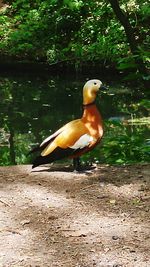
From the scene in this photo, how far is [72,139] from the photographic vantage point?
474 cm

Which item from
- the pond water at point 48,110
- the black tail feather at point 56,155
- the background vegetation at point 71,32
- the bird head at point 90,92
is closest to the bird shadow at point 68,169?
the black tail feather at point 56,155

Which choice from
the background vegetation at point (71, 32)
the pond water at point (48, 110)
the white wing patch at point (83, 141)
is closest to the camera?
the white wing patch at point (83, 141)

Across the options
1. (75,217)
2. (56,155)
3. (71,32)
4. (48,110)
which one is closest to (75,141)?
(56,155)

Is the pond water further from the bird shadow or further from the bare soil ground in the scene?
the bare soil ground

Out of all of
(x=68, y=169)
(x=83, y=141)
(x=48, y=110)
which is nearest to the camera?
(x=83, y=141)

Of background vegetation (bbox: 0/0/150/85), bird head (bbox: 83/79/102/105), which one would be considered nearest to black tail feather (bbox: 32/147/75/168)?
bird head (bbox: 83/79/102/105)

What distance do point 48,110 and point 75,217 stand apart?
26.3ft

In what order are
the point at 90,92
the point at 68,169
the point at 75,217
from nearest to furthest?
1. the point at 75,217
2. the point at 90,92
3. the point at 68,169

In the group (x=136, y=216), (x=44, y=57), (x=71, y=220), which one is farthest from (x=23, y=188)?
(x=44, y=57)

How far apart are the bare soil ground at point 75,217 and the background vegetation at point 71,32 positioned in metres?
9.80

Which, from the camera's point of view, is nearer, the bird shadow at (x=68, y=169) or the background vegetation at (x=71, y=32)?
the bird shadow at (x=68, y=169)

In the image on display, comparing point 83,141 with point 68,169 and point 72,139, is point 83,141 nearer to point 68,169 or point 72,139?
point 72,139

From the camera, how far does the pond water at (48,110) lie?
9406 mm

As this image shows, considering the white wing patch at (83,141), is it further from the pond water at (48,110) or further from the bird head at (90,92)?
the pond water at (48,110)
